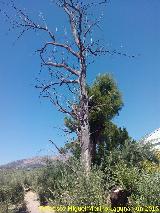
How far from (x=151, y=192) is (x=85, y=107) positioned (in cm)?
600

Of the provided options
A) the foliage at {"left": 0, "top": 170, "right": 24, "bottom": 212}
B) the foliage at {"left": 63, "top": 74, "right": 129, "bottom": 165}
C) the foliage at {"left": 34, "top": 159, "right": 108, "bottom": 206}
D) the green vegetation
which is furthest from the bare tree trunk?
the foliage at {"left": 0, "top": 170, "right": 24, "bottom": 212}

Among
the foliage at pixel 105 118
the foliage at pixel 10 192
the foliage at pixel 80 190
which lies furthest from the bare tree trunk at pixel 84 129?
the foliage at pixel 10 192

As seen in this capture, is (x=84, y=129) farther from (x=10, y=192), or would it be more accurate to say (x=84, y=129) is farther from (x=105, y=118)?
(x=10, y=192)

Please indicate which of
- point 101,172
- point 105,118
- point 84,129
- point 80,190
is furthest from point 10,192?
point 80,190

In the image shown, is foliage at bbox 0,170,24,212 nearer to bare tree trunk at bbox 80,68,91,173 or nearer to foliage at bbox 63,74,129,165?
foliage at bbox 63,74,129,165

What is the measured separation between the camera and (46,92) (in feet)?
56.3

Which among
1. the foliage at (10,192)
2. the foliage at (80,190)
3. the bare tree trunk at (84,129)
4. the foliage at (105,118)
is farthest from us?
the foliage at (10,192)

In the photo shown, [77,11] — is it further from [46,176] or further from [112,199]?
[46,176]

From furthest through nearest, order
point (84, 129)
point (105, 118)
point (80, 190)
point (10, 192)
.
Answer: point (10, 192) → point (105, 118) → point (84, 129) → point (80, 190)

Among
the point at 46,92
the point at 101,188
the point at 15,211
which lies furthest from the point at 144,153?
the point at 101,188

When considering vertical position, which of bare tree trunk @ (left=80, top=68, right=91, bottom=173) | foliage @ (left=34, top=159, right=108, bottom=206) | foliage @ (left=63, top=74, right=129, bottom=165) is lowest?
foliage @ (left=34, top=159, right=108, bottom=206)

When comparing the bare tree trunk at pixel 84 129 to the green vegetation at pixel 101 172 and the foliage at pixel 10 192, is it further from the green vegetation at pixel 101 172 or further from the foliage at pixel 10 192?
the foliage at pixel 10 192

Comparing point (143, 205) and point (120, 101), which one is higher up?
point (120, 101)

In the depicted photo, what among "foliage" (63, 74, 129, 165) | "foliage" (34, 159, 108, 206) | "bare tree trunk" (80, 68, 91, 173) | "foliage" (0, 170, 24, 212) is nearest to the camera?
"foliage" (34, 159, 108, 206)
